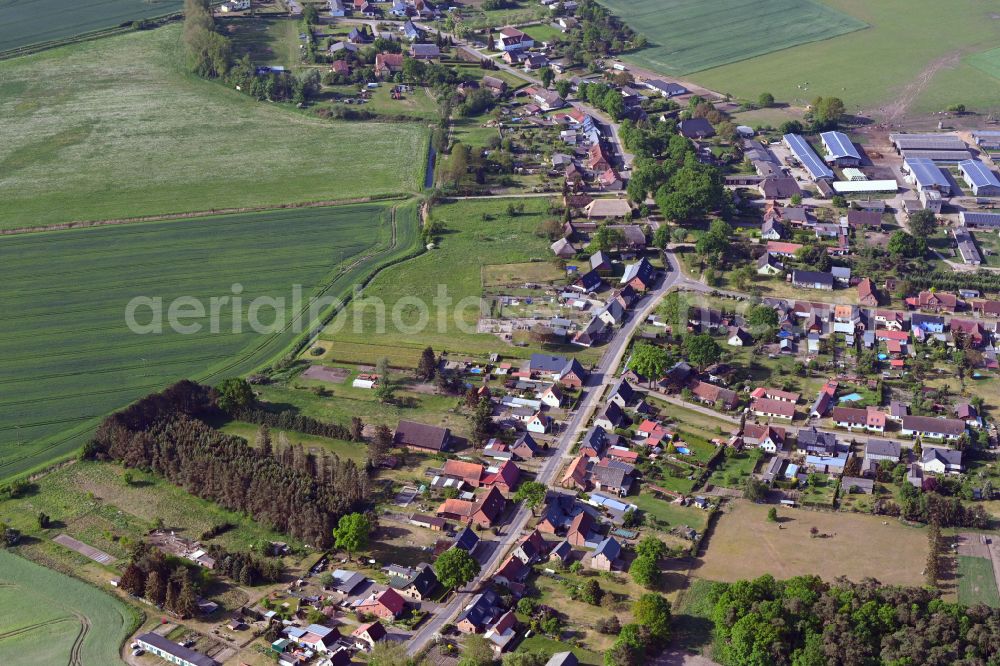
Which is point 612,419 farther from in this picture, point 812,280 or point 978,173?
point 978,173

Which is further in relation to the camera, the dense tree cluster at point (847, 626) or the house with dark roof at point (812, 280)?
the house with dark roof at point (812, 280)

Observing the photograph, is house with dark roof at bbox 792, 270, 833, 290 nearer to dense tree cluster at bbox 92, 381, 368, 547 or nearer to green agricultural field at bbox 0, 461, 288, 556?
dense tree cluster at bbox 92, 381, 368, 547

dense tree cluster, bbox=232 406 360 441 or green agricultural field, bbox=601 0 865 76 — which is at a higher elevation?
green agricultural field, bbox=601 0 865 76

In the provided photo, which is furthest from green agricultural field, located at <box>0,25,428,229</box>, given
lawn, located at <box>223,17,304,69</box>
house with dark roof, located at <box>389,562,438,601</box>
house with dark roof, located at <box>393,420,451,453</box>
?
house with dark roof, located at <box>389,562,438,601</box>

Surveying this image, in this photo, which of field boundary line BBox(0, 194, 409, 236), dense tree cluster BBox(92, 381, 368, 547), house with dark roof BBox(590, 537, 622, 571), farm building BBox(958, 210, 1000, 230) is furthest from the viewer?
field boundary line BBox(0, 194, 409, 236)

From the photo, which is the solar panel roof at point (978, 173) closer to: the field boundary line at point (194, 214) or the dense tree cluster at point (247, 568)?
the field boundary line at point (194, 214)

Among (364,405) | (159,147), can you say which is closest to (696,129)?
(364,405)

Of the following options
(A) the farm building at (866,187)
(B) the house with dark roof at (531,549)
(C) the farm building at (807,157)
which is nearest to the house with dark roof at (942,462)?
(B) the house with dark roof at (531,549)
